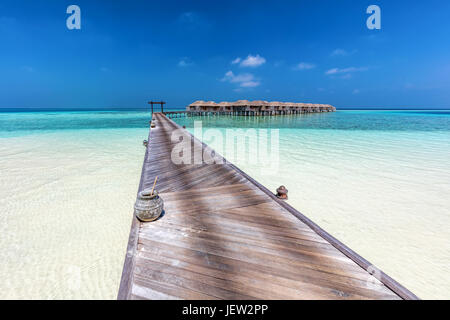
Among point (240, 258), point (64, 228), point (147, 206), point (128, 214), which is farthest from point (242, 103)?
point (240, 258)

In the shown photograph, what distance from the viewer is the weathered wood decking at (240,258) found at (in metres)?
2.43

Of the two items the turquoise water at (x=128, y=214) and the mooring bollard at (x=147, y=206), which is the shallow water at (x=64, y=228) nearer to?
the turquoise water at (x=128, y=214)

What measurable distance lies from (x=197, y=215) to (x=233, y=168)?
11.3 ft

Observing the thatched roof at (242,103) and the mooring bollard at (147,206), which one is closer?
the mooring bollard at (147,206)

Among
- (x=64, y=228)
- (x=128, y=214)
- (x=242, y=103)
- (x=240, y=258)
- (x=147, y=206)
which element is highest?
(x=242, y=103)

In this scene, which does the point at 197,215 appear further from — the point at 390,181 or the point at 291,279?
the point at 390,181

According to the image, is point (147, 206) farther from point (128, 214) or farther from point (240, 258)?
point (128, 214)

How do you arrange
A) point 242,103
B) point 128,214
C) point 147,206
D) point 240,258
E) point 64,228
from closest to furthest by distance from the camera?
point 240,258
point 147,206
point 64,228
point 128,214
point 242,103

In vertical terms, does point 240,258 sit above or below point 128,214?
above

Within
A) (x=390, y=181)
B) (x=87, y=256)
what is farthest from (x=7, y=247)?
(x=390, y=181)

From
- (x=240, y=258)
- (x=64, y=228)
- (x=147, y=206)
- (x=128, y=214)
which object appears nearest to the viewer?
(x=240, y=258)

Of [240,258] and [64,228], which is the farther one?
[64,228]

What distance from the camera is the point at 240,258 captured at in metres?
2.98

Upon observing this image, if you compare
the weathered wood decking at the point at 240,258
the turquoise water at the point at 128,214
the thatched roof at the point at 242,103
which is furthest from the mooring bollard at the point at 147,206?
the thatched roof at the point at 242,103
